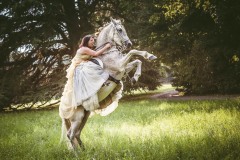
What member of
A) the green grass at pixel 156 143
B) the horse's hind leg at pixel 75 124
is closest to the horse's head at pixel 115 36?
the horse's hind leg at pixel 75 124

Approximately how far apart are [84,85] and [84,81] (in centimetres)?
8

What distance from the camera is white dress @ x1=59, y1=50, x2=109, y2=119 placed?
6.22 metres

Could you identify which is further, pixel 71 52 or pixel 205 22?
pixel 71 52

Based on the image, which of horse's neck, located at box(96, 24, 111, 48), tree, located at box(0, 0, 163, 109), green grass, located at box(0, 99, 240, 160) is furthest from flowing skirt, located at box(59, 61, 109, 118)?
tree, located at box(0, 0, 163, 109)

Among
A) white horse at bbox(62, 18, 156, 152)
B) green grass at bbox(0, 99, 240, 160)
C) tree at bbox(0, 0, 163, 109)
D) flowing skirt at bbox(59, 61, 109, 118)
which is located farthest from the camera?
tree at bbox(0, 0, 163, 109)

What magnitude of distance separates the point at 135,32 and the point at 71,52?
4.91m

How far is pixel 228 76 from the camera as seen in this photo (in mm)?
17578

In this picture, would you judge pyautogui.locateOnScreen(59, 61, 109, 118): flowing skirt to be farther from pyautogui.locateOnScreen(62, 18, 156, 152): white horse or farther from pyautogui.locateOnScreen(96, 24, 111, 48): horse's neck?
pyautogui.locateOnScreen(96, 24, 111, 48): horse's neck

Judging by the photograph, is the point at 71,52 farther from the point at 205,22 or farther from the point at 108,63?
the point at 108,63

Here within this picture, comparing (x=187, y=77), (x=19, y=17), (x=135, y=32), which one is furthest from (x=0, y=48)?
(x=187, y=77)

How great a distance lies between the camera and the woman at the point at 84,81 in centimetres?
623

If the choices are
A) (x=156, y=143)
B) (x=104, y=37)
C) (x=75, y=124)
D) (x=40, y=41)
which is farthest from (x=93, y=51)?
(x=40, y=41)

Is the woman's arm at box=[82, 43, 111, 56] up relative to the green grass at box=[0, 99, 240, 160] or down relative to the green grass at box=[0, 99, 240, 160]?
up

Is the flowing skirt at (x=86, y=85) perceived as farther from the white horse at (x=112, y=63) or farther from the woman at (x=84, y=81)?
the white horse at (x=112, y=63)
